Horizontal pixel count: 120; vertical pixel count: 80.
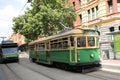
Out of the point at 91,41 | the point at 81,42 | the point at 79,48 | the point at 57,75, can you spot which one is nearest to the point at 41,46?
the point at 91,41

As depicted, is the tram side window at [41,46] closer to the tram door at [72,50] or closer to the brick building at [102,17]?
the brick building at [102,17]

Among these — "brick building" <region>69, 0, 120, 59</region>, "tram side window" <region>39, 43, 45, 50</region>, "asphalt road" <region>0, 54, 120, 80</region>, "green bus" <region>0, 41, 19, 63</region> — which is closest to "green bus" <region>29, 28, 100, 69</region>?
"asphalt road" <region>0, 54, 120, 80</region>

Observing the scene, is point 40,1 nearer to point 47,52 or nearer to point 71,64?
point 47,52

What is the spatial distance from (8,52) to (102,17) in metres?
12.7

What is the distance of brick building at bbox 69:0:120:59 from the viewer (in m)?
32.0

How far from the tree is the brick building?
193 cm

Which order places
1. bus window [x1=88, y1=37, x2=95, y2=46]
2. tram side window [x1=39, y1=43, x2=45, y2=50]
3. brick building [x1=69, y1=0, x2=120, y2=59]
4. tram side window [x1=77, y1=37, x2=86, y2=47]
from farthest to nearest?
1. brick building [x1=69, y1=0, x2=120, y2=59]
2. tram side window [x1=39, y1=43, x2=45, y2=50]
3. bus window [x1=88, y1=37, x2=95, y2=46]
4. tram side window [x1=77, y1=37, x2=86, y2=47]

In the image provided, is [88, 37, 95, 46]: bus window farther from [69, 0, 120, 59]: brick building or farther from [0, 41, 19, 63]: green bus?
[0, 41, 19, 63]: green bus

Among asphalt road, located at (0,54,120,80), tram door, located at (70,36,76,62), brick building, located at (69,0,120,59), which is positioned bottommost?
asphalt road, located at (0,54,120,80)

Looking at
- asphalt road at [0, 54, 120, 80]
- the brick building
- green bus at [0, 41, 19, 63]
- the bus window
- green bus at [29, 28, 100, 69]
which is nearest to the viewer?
asphalt road at [0, 54, 120, 80]

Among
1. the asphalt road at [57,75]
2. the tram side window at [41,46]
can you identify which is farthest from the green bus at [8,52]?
the asphalt road at [57,75]

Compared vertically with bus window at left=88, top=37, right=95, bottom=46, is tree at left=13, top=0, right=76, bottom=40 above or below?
above

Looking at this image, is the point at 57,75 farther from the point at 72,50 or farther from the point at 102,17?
the point at 102,17

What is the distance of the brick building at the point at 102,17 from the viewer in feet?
105
